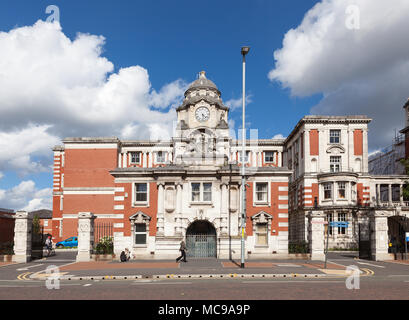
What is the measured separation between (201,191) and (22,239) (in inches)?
584

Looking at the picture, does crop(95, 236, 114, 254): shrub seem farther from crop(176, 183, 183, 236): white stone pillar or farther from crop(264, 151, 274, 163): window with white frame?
crop(264, 151, 274, 163): window with white frame

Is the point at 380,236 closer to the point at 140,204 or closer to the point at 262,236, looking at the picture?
the point at 262,236

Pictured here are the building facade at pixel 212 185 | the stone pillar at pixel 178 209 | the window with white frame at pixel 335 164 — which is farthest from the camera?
the window with white frame at pixel 335 164

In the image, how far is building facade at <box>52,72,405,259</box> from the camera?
109 feet

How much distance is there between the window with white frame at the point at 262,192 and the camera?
3397 centimetres

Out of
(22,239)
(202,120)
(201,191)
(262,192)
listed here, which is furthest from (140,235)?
(202,120)

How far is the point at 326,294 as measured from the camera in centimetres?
1484

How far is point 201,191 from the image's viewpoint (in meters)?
33.8

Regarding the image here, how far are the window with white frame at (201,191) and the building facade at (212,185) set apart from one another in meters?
0.09

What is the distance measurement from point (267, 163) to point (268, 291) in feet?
174

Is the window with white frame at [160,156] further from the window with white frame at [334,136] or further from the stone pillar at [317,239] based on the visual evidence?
the stone pillar at [317,239]

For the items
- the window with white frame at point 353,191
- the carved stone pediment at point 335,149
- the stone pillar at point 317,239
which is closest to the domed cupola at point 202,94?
the carved stone pediment at point 335,149
